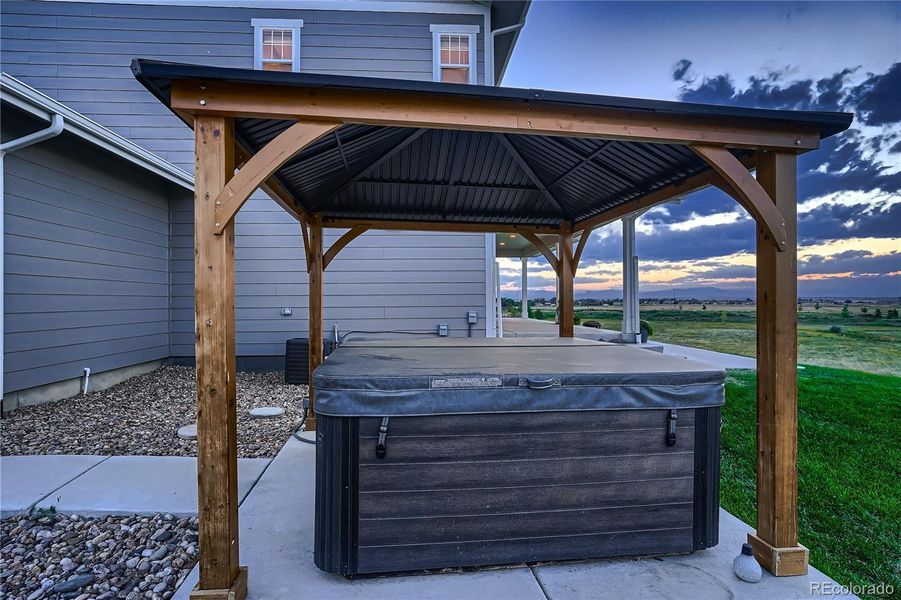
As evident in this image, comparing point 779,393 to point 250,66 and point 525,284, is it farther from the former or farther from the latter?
point 525,284

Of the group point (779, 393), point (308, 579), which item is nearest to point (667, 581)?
point (779, 393)

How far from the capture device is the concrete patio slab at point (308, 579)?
2104 millimetres

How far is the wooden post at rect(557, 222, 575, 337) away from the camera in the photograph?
542 cm

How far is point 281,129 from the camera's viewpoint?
2.82m

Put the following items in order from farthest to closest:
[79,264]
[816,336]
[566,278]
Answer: [816,336]
[79,264]
[566,278]

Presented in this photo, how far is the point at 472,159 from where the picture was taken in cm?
411

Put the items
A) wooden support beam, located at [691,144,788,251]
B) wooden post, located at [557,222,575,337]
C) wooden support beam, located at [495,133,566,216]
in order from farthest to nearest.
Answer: wooden post, located at [557,222,575,337] → wooden support beam, located at [495,133,566,216] → wooden support beam, located at [691,144,788,251]

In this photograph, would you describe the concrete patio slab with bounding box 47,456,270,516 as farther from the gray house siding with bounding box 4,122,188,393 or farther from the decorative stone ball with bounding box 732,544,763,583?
the decorative stone ball with bounding box 732,544,763,583

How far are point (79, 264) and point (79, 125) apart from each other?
1.71m

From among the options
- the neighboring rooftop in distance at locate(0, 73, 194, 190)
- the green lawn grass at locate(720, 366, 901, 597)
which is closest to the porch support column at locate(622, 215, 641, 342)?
the green lawn grass at locate(720, 366, 901, 597)

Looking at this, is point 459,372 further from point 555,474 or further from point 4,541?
point 4,541

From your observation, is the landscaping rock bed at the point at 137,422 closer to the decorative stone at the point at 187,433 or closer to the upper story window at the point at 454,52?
the decorative stone at the point at 187,433

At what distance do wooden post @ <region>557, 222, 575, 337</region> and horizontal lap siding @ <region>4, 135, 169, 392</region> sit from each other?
5.75 meters

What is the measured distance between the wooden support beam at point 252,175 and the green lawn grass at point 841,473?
3.55m
